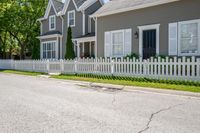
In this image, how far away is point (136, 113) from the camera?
6.98 m

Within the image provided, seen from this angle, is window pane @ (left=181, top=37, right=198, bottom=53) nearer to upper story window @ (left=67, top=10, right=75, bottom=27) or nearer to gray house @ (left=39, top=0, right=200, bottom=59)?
gray house @ (left=39, top=0, right=200, bottom=59)

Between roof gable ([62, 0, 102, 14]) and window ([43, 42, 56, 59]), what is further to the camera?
window ([43, 42, 56, 59])

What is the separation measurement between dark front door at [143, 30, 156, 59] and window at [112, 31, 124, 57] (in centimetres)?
205

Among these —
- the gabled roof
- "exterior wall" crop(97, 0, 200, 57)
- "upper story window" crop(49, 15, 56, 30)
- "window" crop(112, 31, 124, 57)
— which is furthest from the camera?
"upper story window" crop(49, 15, 56, 30)

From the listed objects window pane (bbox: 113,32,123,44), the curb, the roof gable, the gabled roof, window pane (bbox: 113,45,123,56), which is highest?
the roof gable

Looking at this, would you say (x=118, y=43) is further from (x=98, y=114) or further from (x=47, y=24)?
(x=47, y=24)

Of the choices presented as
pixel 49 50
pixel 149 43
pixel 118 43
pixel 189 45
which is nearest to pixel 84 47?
pixel 49 50

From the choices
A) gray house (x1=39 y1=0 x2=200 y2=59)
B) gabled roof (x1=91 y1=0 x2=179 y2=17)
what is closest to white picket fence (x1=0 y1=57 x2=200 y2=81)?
gray house (x1=39 y1=0 x2=200 y2=59)

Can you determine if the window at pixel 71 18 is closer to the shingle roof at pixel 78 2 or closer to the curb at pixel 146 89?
the shingle roof at pixel 78 2

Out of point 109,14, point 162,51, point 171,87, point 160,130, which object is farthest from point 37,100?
point 109,14

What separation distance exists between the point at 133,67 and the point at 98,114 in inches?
331

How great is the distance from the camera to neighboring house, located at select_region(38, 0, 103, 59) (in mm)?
26344

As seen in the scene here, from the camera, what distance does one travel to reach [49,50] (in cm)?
3022

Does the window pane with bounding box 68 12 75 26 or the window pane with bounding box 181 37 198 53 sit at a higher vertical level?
the window pane with bounding box 68 12 75 26
